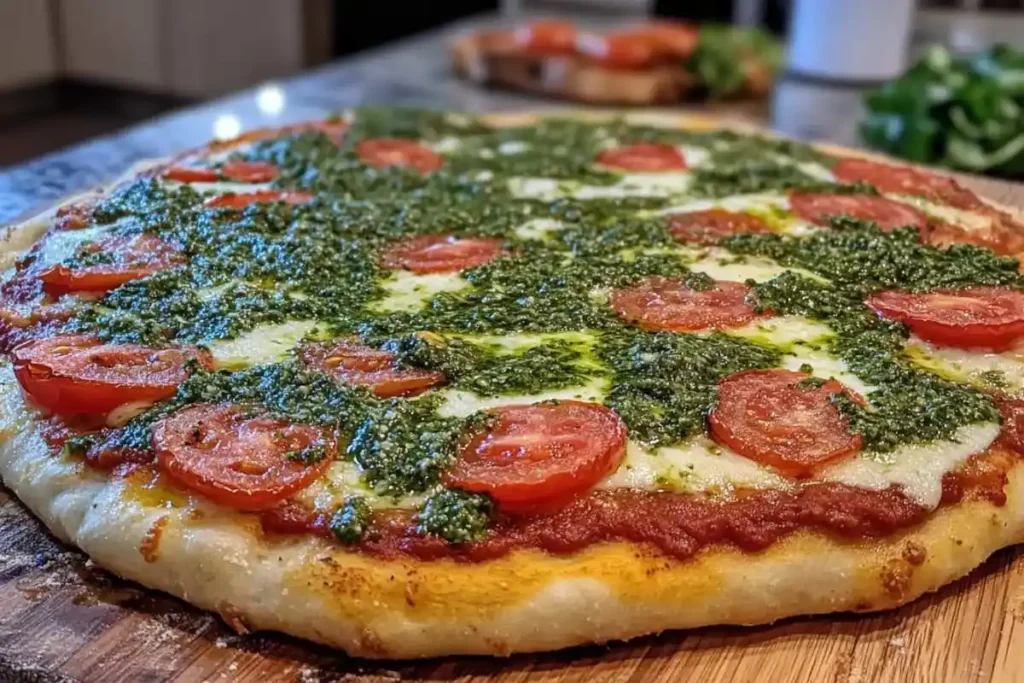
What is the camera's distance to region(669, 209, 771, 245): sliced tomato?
11.1 feet

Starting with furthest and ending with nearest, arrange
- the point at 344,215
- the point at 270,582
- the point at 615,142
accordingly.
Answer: the point at 615,142 < the point at 344,215 < the point at 270,582

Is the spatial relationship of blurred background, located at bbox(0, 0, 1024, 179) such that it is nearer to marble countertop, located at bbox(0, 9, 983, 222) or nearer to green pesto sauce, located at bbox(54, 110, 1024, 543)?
marble countertop, located at bbox(0, 9, 983, 222)

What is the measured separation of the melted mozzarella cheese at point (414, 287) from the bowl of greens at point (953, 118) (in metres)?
2.87

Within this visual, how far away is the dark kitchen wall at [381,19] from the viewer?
30.3ft

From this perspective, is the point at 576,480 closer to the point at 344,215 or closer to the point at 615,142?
the point at 344,215

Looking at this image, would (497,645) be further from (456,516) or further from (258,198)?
(258,198)

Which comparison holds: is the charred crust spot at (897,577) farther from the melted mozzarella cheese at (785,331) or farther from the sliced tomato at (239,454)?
the sliced tomato at (239,454)

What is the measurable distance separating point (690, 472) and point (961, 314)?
3.23ft

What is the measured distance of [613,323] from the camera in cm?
284

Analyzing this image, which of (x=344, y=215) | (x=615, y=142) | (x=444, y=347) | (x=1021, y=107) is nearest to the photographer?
(x=444, y=347)

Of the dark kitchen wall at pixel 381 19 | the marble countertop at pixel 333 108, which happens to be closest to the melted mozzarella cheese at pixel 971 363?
the marble countertop at pixel 333 108

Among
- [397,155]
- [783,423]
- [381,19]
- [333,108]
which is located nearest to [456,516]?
[783,423]

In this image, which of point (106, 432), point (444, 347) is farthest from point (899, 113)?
point (106, 432)

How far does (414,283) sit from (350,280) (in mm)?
176
